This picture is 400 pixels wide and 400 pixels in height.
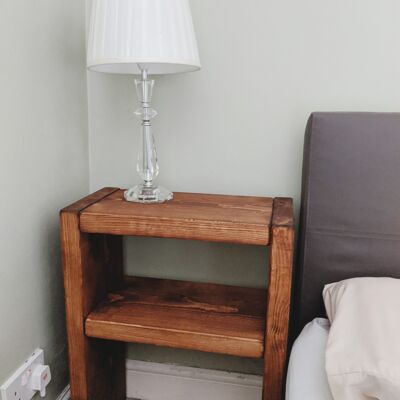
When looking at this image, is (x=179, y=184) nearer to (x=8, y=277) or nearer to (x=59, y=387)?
(x=8, y=277)

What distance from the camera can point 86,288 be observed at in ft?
3.51

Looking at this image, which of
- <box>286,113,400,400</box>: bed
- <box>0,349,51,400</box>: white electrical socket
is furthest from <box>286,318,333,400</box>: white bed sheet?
<box>0,349,51,400</box>: white electrical socket

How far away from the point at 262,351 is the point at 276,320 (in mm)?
81

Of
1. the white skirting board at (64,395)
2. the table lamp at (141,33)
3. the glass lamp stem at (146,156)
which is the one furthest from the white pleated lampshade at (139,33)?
the white skirting board at (64,395)

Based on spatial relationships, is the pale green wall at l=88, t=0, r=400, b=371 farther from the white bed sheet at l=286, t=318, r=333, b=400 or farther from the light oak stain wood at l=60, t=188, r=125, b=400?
the white bed sheet at l=286, t=318, r=333, b=400

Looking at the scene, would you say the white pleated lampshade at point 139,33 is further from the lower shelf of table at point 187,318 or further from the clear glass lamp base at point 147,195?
the lower shelf of table at point 187,318

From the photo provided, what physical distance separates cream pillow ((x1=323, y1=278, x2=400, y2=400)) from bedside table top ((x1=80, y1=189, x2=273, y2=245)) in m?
0.21

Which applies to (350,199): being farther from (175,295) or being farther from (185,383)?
(185,383)

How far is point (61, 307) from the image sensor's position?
125 cm

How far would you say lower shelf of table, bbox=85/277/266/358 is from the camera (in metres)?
1.00

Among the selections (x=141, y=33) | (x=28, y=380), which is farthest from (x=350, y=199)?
(x=28, y=380)

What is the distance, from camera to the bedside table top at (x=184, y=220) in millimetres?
945

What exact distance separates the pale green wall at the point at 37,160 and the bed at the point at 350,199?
64cm

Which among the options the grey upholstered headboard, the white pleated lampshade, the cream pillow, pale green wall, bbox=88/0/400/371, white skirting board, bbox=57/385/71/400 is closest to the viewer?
the cream pillow
